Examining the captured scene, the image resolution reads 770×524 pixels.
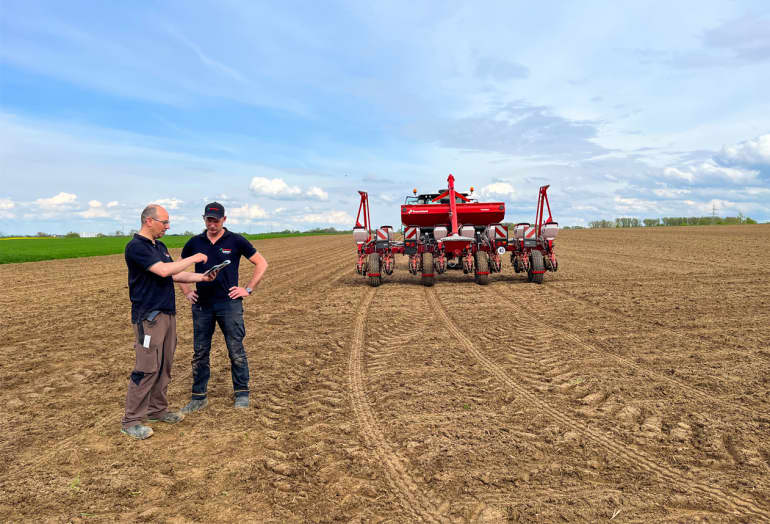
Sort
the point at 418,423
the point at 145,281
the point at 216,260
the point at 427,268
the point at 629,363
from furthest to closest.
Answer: the point at 427,268 < the point at 629,363 < the point at 216,260 < the point at 418,423 < the point at 145,281

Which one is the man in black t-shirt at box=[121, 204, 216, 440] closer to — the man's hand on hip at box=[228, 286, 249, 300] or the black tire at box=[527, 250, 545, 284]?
the man's hand on hip at box=[228, 286, 249, 300]

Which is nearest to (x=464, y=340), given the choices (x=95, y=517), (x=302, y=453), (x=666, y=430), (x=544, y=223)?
(x=666, y=430)

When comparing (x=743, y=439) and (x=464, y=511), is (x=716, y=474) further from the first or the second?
(x=464, y=511)

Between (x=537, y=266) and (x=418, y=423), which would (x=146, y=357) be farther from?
(x=537, y=266)

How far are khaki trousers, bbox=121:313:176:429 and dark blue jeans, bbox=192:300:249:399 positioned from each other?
0.33 meters

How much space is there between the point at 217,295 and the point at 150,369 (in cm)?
86

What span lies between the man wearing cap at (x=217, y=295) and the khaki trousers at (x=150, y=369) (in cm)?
33

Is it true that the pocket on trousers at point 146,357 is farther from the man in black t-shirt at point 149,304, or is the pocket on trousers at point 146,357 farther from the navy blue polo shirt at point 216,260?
the navy blue polo shirt at point 216,260

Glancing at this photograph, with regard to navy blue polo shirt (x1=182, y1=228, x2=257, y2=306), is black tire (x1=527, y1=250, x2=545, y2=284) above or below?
below

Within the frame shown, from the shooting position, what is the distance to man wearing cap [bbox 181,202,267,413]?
14.5 ft

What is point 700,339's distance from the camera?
6859 millimetres

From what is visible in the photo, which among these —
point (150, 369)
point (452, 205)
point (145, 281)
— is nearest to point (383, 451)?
point (150, 369)

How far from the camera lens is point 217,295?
14.6 ft

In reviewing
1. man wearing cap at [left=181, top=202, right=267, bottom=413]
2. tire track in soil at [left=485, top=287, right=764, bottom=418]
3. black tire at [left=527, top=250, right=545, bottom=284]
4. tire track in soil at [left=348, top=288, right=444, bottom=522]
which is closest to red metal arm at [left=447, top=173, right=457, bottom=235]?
black tire at [left=527, top=250, right=545, bottom=284]
